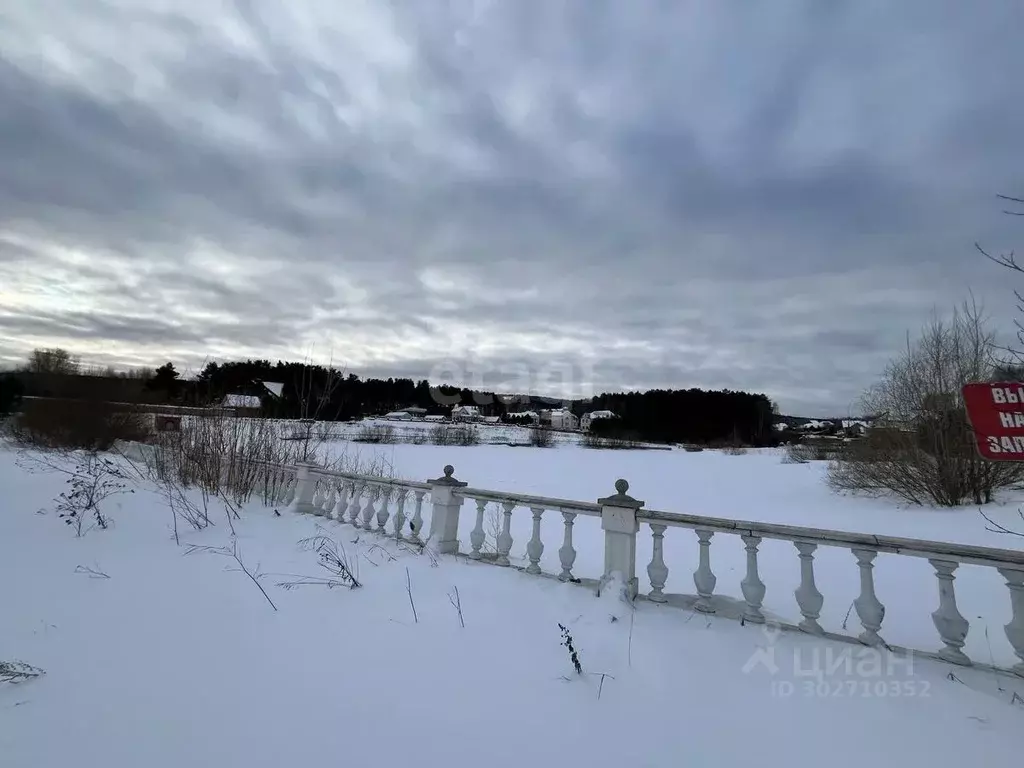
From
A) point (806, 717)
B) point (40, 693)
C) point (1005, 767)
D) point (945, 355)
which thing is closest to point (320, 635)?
point (40, 693)

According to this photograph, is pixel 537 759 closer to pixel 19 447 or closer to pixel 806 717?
pixel 806 717

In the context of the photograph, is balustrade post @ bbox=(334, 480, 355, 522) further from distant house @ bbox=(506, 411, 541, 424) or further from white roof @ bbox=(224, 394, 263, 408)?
distant house @ bbox=(506, 411, 541, 424)

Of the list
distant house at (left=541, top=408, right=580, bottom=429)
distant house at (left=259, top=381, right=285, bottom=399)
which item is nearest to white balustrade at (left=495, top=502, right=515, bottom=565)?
distant house at (left=259, top=381, right=285, bottom=399)

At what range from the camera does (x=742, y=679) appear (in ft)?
11.0

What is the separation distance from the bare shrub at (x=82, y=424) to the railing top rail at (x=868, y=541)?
1980 cm

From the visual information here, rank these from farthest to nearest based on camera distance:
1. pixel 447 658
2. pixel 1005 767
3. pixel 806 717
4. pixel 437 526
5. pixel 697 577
Result: pixel 437 526 < pixel 697 577 < pixel 447 658 < pixel 806 717 < pixel 1005 767

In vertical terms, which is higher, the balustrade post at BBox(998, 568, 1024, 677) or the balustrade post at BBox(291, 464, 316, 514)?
the balustrade post at BBox(998, 568, 1024, 677)

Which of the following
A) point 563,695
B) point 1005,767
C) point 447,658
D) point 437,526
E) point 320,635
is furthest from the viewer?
point 437,526

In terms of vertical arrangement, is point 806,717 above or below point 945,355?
below

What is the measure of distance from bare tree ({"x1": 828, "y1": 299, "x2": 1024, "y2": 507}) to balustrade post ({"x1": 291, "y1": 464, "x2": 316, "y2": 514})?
542 inches

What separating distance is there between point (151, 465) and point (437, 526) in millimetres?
8644

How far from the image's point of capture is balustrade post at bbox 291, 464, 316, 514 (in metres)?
8.69

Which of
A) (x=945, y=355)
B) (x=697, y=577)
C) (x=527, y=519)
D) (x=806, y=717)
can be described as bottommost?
(x=527, y=519)

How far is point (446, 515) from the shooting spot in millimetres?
6180
